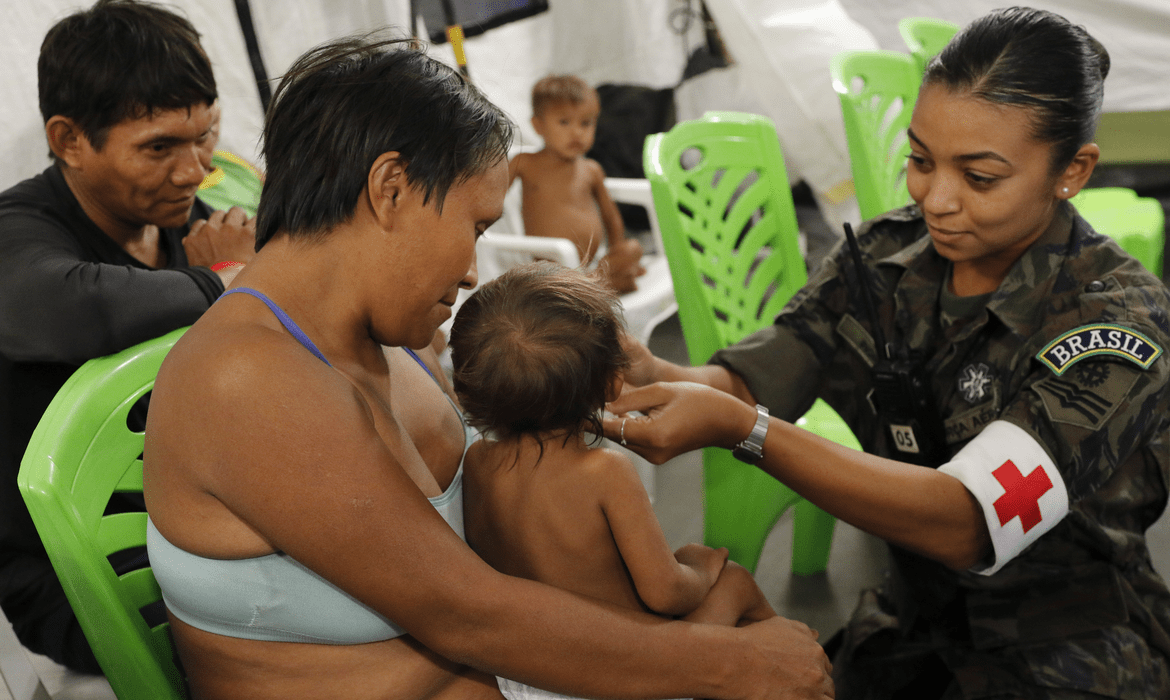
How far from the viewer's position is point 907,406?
5.18 ft

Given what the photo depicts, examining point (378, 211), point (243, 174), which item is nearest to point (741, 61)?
point (243, 174)

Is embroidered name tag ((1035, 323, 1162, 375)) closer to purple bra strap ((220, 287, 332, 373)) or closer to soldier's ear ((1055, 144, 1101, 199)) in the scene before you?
soldier's ear ((1055, 144, 1101, 199))

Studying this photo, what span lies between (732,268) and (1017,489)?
1202mm

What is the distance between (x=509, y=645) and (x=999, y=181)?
107 cm

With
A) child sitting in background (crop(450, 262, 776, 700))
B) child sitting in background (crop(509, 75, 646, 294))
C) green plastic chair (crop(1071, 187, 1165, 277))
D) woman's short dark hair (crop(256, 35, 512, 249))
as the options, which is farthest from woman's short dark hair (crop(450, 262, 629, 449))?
child sitting in background (crop(509, 75, 646, 294))

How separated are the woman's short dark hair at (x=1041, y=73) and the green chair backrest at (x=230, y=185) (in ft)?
5.37

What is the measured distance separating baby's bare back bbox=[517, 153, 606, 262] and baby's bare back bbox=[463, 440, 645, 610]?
7.82ft

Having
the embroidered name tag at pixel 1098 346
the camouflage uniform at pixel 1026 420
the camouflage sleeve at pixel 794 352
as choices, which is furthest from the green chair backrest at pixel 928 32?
the embroidered name tag at pixel 1098 346

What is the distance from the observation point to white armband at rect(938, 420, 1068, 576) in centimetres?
133

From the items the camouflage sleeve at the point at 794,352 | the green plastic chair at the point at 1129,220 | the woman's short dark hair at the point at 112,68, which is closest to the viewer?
the woman's short dark hair at the point at 112,68

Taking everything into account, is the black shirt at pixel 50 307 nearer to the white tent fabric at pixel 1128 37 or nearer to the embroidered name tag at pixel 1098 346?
the embroidered name tag at pixel 1098 346

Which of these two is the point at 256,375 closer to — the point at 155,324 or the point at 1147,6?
the point at 155,324

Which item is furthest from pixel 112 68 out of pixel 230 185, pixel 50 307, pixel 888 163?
pixel 888 163

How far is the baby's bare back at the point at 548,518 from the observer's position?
127 cm
